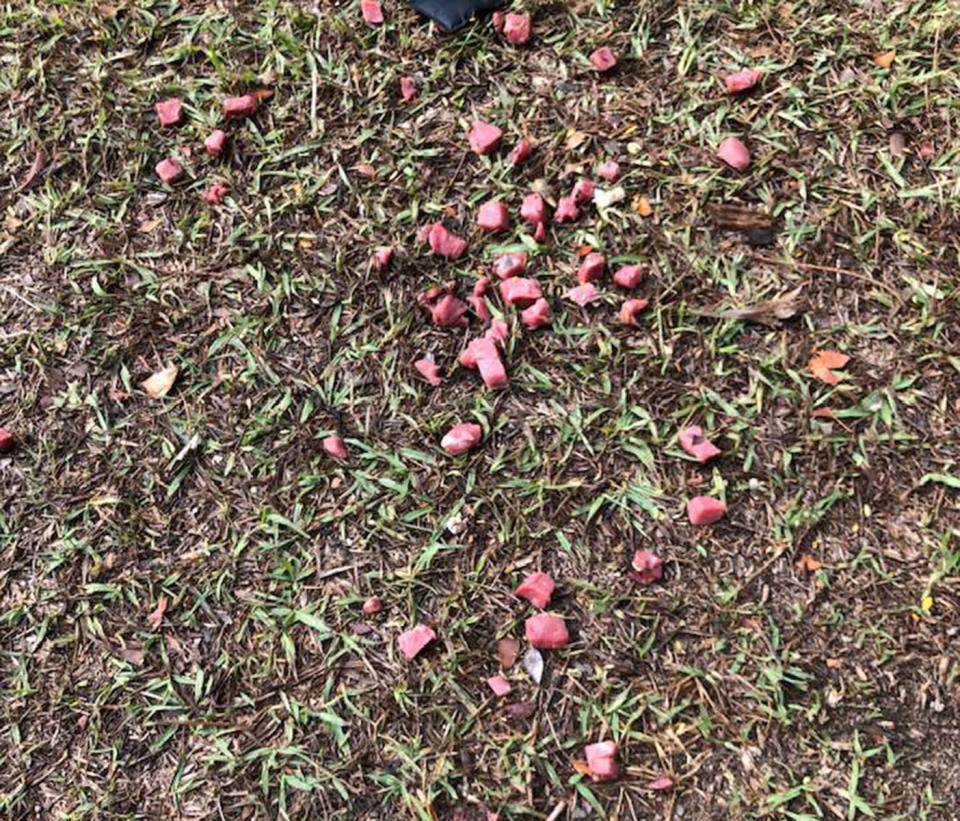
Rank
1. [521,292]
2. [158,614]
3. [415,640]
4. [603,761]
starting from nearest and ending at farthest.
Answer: [603,761] < [415,640] < [158,614] < [521,292]

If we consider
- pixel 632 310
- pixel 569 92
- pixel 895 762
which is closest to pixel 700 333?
pixel 632 310

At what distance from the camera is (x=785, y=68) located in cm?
269

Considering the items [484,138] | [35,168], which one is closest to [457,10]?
[484,138]

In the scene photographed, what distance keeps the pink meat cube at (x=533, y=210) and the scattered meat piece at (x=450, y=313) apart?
0.90 ft

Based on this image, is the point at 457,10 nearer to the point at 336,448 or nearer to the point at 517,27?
the point at 517,27

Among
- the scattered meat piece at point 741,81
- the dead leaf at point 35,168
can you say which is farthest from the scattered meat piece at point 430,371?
the dead leaf at point 35,168

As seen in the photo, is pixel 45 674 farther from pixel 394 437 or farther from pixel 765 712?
pixel 765 712

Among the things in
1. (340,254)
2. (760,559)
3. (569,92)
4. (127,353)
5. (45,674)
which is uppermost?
(569,92)

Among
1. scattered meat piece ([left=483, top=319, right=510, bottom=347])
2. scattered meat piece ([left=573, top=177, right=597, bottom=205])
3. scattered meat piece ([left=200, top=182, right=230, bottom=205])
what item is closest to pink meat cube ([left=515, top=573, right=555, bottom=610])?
scattered meat piece ([left=483, top=319, right=510, bottom=347])

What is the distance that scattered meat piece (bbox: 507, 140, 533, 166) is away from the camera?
265 cm

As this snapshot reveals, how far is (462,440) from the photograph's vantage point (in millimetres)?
2412

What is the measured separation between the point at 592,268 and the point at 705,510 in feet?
2.08

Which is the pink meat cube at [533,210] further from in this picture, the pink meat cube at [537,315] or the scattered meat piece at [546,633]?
the scattered meat piece at [546,633]

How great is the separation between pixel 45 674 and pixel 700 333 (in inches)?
67.3
